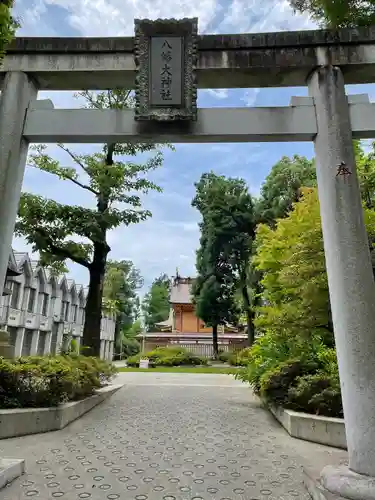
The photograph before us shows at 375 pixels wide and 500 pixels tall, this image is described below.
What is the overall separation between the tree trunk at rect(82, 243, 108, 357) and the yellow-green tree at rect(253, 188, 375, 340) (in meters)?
4.58

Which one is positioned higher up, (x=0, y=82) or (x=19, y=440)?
(x=0, y=82)

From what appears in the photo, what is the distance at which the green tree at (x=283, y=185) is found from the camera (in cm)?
2006

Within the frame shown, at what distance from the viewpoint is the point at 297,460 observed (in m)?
4.93

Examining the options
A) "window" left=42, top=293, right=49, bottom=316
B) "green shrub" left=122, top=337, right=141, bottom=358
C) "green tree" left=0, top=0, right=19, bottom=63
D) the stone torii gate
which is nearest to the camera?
"green tree" left=0, top=0, right=19, bottom=63

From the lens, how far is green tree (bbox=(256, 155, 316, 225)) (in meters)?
20.1

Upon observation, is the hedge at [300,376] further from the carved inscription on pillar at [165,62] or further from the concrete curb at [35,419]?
the carved inscription on pillar at [165,62]

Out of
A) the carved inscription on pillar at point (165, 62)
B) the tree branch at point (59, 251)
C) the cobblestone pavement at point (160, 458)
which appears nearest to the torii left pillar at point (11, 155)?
the cobblestone pavement at point (160, 458)

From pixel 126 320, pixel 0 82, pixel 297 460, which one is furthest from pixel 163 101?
pixel 126 320

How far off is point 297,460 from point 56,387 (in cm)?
398

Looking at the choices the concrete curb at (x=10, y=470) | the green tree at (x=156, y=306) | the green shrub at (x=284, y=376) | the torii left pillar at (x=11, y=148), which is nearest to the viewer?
the concrete curb at (x=10, y=470)

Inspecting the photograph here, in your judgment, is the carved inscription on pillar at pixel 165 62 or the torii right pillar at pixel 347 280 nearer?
the torii right pillar at pixel 347 280

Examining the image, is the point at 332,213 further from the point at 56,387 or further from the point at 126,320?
the point at 126,320

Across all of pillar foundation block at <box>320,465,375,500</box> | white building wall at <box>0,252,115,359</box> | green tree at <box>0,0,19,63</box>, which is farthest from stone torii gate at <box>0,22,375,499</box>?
white building wall at <box>0,252,115,359</box>

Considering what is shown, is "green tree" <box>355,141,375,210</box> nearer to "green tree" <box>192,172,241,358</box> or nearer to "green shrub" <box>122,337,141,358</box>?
"green tree" <box>192,172,241,358</box>
